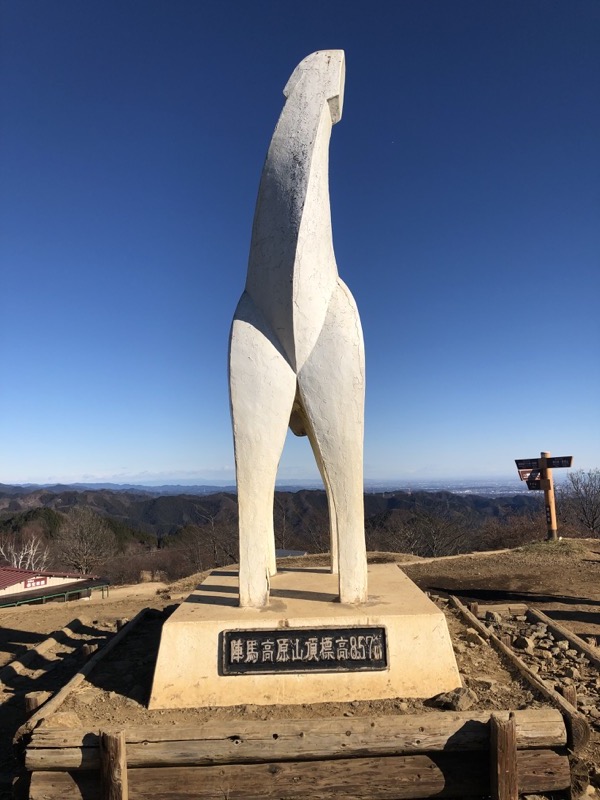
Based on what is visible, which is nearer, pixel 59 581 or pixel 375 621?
pixel 375 621

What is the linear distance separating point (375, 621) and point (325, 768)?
1181 mm

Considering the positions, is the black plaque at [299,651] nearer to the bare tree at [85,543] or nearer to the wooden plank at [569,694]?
the wooden plank at [569,694]

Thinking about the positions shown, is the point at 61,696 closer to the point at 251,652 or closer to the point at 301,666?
the point at 251,652

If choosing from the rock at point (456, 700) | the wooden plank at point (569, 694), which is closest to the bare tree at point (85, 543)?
the rock at point (456, 700)

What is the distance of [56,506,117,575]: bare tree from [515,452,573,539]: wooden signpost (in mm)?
22025

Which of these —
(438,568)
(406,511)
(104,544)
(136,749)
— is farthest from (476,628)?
(406,511)

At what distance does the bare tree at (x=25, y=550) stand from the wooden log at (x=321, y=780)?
86.4 feet

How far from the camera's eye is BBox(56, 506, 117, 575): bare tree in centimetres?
2991

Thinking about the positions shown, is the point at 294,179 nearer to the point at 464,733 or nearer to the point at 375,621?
the point at 375,621

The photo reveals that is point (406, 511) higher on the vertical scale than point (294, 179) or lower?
lower

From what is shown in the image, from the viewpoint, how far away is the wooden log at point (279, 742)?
151 inches

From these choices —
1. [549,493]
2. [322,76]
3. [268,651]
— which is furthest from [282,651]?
[549,493]

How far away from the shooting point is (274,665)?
4.61 metres

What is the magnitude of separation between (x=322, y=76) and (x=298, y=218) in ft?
5.02
